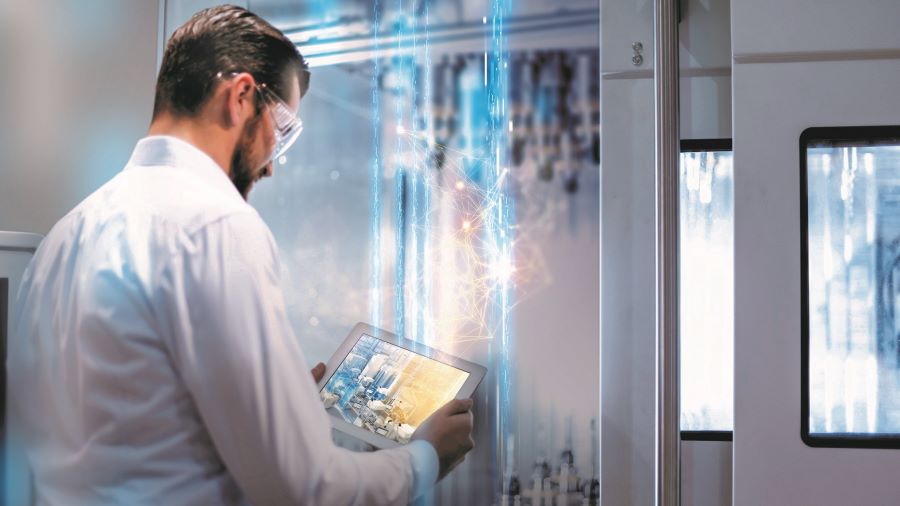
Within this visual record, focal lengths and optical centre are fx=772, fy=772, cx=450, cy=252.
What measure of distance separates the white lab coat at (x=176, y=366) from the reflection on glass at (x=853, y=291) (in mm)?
758

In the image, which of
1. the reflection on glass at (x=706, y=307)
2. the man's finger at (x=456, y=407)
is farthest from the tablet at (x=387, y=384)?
the reflection on glass at (x=706, y=307)

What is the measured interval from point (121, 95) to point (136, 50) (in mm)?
143

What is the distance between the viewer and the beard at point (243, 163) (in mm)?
995

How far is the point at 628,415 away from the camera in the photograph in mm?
1463

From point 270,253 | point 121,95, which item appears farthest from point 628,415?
point 121,95

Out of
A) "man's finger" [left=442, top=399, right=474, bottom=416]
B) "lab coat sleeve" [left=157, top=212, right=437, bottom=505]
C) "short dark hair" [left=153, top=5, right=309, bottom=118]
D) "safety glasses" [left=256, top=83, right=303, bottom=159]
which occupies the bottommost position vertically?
"man's finger" [left=442, top=399, right=474, bottom=416]

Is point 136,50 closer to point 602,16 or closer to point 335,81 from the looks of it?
point 335,81

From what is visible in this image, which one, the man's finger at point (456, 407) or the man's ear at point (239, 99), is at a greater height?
the man's ear at point (239, 99)

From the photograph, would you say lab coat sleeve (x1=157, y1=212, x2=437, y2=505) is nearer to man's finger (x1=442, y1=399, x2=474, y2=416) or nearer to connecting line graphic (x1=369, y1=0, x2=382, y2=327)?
man's finger (x1=442, y1=399, x2=474, y2=416)

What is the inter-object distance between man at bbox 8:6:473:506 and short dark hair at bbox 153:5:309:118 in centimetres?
7

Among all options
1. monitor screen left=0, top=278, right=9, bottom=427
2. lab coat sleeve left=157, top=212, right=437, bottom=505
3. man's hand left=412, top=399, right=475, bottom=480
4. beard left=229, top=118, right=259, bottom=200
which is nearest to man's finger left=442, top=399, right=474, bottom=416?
man's hand left=412, top=399, right=475, bottom=480

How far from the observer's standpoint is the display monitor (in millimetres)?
1201

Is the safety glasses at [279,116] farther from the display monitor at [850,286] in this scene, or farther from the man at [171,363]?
the display monitor at [850,286]

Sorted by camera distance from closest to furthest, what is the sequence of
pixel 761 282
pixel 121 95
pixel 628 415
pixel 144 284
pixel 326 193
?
pixel 144 284 → pixel 761 282 → pixel 628 415 → pixel 121 95 → pixel 326 193
